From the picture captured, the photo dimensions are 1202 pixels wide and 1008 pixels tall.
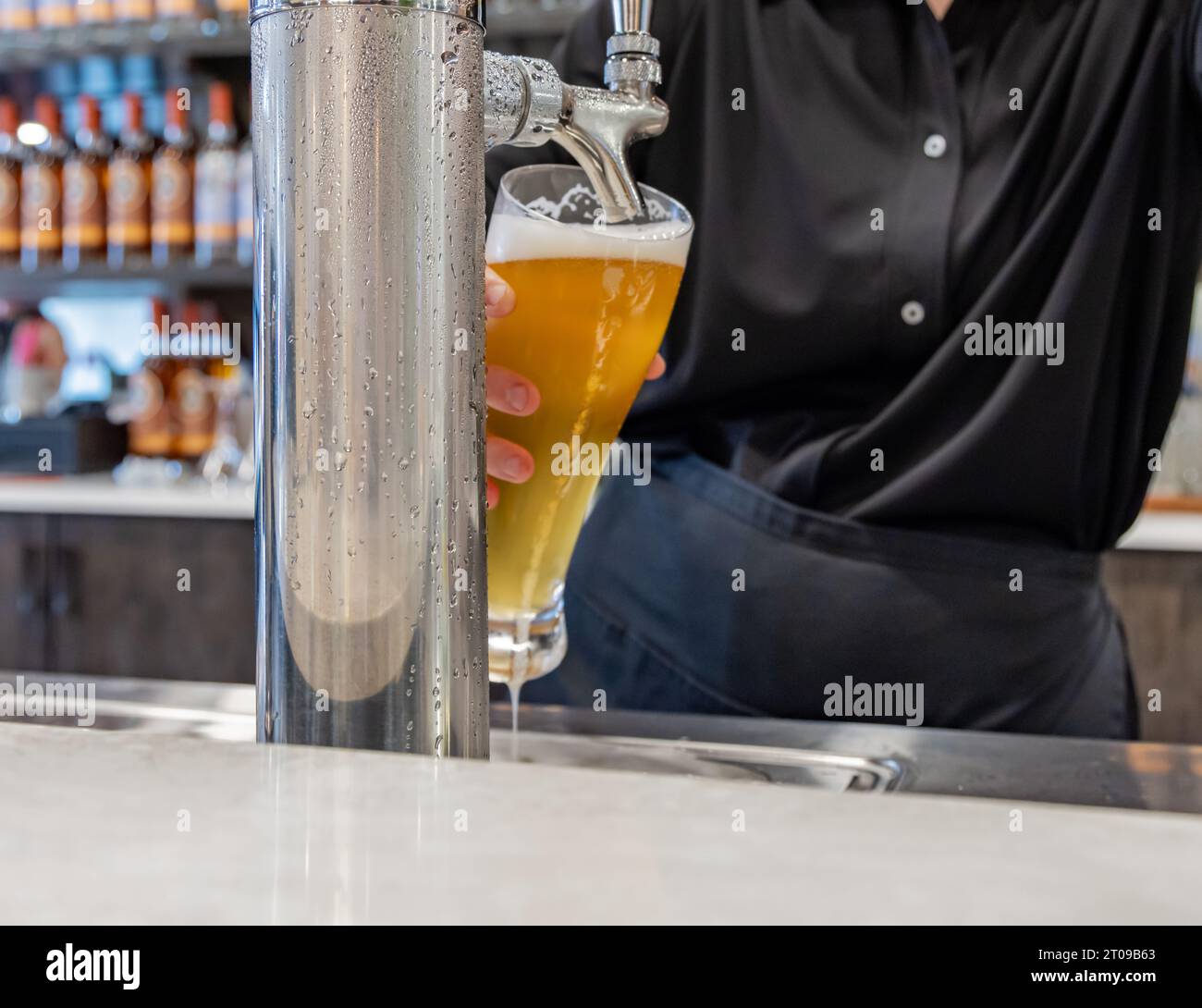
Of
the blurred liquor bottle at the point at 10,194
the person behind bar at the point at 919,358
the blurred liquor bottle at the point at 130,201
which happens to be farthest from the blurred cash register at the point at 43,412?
the person behind bar at the point at 919,358

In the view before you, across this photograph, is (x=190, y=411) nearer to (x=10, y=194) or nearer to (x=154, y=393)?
(x=154, y=393)

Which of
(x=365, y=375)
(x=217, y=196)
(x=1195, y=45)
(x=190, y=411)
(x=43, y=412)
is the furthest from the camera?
(x=43, y=412)

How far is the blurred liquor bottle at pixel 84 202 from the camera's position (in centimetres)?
271

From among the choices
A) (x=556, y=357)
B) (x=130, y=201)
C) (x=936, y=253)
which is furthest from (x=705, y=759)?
(x=130, y=201)

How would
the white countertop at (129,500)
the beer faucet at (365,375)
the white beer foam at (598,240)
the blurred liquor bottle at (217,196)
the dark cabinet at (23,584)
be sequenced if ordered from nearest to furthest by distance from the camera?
the beer faucet at (365,375) → the white beer foam at (598,240) → the white countertop at (129,500) → the dark cabinet at (23,584) → the blurred liquor bottle at (217,196)

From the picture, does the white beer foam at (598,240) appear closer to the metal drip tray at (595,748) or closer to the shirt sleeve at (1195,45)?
the metal drip tray at (595,748)

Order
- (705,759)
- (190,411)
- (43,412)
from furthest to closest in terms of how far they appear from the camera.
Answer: (43,412), (190,411), (705,759)

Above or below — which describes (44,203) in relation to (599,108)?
below

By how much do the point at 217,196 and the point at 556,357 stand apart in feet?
7.30

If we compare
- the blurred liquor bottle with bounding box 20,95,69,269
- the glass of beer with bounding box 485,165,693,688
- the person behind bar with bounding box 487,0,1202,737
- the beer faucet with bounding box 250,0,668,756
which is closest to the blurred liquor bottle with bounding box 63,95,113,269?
the blurred liquor bottle with bounding box 20,95,69,269

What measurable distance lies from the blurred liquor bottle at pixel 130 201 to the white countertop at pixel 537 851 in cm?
262

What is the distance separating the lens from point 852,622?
1.10 m

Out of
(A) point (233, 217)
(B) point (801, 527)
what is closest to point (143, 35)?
(A) point (233, 217)
